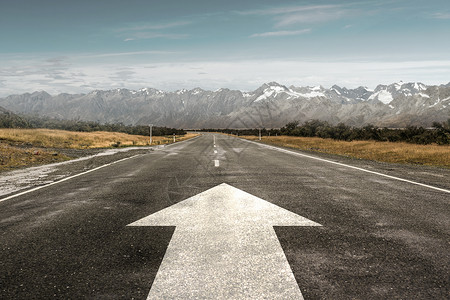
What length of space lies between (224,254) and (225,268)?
28 cm

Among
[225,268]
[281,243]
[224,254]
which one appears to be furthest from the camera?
[281,243]

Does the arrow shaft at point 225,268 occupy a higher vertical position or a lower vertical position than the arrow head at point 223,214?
higher

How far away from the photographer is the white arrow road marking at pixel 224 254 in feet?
6.74

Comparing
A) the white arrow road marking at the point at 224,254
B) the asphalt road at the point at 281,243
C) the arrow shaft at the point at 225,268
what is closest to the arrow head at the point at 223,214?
the white arrow road marking at the point at 224,254

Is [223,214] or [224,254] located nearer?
[224,254]

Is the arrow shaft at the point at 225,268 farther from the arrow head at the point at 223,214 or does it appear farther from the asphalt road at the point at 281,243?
the arrow head at the point at 223,214

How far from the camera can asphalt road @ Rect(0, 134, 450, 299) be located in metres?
2.13

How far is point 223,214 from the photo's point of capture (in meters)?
3.99

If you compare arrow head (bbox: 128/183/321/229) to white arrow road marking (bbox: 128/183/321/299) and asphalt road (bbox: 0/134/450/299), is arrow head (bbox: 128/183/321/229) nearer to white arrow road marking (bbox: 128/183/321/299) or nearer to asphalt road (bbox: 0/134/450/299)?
white arrow road marking (bbox: 128/183/321/299)

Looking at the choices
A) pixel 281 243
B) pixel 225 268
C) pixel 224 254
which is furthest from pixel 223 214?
pixel 225 268

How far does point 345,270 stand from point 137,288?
159 cm

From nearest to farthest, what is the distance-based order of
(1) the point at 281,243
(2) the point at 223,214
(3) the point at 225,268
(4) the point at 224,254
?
(3) the point at 225,268
(4) the point at 224,254
(1) the point at 281,243
(2) the point at 223,214

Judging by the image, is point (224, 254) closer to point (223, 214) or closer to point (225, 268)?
point (225, 268)

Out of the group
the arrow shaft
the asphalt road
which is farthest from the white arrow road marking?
the asphalt road
